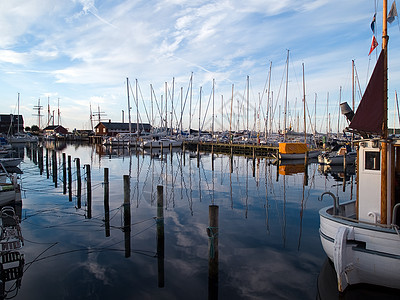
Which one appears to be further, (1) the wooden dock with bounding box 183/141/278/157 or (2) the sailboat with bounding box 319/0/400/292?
(1) the wooden dock with bounding box 183/141/278/157

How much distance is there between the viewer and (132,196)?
66.8 feet

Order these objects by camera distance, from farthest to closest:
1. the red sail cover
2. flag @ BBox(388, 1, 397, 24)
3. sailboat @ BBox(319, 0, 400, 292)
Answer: flag @ BBox(388, 1, 397, 24) → the red sail cover → sailboat @ BBox(319, 0, 400, 292)

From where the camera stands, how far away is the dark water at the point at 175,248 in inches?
327

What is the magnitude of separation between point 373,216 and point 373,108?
3037mm

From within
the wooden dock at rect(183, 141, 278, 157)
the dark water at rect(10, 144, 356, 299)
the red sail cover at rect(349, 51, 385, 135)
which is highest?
the red sail cover at rect(349, 51, 385, 135)

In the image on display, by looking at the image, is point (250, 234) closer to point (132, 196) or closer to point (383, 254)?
point (383, 254)

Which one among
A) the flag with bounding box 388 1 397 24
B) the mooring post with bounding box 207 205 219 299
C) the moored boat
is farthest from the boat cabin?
the moored boat

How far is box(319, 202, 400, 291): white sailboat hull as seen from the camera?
7152 mm

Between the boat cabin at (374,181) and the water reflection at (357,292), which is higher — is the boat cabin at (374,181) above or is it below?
above

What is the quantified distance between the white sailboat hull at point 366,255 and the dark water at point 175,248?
130 centimetres

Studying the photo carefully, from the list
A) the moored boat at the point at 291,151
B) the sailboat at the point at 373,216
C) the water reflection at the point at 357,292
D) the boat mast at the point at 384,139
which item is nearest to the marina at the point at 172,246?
the water reflection at the point at 357,292

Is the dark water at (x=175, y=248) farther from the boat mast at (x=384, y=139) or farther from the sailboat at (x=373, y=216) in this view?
the boat mast at (x=384, y=139)

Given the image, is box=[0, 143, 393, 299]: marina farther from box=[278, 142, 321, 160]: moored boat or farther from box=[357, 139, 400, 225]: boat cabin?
box=[278, 142, 321, 160]: moored boat

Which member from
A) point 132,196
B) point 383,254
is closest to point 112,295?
point 383,254
